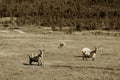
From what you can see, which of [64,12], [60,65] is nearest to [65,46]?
[60,65]

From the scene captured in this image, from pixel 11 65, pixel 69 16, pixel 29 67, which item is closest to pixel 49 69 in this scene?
pixel 29 67

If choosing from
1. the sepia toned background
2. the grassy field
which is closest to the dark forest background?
the sepia toned background

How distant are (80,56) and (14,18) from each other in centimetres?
4621

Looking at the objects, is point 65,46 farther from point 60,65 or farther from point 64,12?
point 64,12

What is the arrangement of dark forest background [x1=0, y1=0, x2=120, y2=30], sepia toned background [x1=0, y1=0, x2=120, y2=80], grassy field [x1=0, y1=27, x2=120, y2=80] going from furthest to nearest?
dark forest background [x1=0, y1=0, x2=120, y2=30] → sepia toned background [x1=0, y1=0, x2=120, y2=80] → grassy field [x1=0, y1=27, x2=120, y2=80]

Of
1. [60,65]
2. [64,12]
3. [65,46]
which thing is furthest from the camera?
[64,12]

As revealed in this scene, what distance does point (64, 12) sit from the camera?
75.7 m

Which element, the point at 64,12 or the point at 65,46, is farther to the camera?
the point at 64,12

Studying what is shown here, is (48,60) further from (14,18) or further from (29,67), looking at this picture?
(14,18)

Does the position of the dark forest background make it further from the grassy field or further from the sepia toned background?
the grassy field

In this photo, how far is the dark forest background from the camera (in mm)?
67550

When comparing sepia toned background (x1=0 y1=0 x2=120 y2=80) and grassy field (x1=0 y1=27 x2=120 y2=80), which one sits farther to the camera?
sepia toned background (x1=0 y1=0 x2=120 y2=80)

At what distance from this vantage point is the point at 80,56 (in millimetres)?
29031

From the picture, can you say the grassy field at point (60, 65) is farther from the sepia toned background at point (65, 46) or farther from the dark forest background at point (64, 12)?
the dark forest background at point (64, 12)
